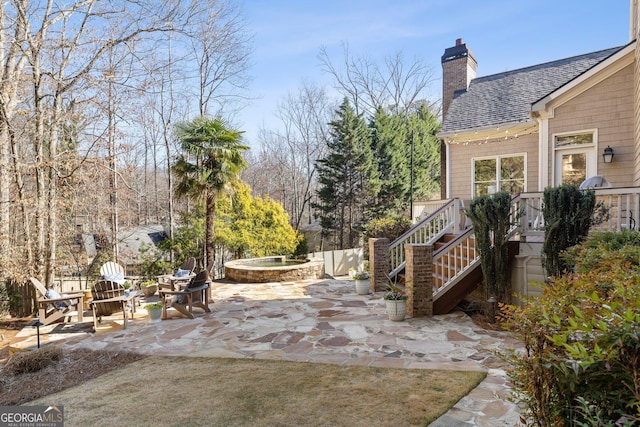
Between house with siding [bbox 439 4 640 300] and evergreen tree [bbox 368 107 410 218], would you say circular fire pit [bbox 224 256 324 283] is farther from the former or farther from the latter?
evergreen tree [bbox 368 107 410 218]

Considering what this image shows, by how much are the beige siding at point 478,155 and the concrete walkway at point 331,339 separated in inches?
215

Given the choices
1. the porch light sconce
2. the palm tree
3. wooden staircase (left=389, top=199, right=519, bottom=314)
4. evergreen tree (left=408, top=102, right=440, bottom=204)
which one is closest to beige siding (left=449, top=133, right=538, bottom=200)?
the porch light sconce

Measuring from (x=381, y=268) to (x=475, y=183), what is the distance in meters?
4.79

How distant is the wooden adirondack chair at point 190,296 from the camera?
295 inches

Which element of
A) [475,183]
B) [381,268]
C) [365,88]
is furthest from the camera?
[365,88]

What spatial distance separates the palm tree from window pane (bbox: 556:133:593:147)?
32.3 ft

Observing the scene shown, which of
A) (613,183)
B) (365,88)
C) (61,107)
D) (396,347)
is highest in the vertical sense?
(365,88)

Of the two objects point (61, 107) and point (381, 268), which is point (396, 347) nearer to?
point (381, 268)

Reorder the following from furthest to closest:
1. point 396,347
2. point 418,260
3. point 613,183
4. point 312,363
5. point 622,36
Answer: point 622,36 < point 613,183 < point 418,260 < point 396,347 < point 312,363

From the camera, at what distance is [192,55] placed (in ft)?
54.6

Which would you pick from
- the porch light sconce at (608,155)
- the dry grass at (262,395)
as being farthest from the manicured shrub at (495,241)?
the porch light sconce at (608,155)

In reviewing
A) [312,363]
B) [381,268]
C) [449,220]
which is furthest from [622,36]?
[312,363]

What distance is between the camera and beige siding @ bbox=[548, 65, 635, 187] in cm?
836

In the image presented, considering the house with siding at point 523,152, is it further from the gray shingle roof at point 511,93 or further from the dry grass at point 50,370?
the dry grass at point 50,370
